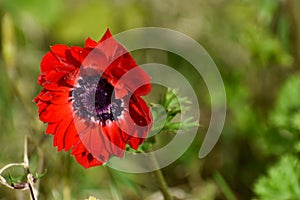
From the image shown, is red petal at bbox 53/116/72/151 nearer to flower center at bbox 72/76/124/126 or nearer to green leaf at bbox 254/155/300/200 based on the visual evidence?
flower center at bbox 72/76/124/126

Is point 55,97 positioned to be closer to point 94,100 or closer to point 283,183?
point 94,100

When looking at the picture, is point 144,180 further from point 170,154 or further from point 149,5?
point 149,5

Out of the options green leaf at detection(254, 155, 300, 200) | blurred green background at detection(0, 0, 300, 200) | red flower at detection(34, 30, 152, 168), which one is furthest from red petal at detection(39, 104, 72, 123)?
green leaf at detection(254, 155, 300, 200)

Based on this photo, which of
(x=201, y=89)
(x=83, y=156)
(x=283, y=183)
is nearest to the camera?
(x=83, y=156)

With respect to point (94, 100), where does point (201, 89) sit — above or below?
above

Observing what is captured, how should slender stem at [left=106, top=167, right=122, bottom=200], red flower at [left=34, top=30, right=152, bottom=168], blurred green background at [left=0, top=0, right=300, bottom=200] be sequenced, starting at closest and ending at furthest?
red flower at [left=34, top=30, right=152, bottom=168], slender stem at [left=106, top=167, right=122, bottom=200], blurred green background at [left=0, top=0, right=300, bottom=200]

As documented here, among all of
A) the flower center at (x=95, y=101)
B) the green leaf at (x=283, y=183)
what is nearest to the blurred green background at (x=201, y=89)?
the green leaf at (x=283, y=183)

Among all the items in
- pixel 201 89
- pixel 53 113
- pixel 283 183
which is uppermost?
pixel 201 89

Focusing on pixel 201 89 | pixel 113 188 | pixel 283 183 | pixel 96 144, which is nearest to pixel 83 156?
pixel 96 144
